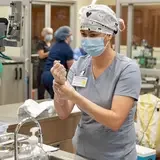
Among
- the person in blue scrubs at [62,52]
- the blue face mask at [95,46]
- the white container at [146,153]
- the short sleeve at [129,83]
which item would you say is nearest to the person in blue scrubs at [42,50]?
the person in blue scrubs at [62,52]

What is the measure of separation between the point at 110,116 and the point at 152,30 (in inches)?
189

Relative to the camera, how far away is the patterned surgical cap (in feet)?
5.88

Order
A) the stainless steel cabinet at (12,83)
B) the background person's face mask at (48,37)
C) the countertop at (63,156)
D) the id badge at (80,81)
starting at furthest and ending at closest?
the background person's face mask at (48,37) < the stainless steel cabinet at (12,83) < the id badge at (80,81) < the countertop at (63,156)

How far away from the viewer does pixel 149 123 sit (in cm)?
314

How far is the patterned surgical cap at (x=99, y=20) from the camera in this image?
1791 mm

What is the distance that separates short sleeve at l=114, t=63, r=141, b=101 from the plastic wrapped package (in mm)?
1426

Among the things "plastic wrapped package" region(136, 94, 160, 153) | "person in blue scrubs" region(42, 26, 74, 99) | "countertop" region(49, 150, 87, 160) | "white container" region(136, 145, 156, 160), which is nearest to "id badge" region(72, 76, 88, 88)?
"countertop" region(49, 150, 87, 160)

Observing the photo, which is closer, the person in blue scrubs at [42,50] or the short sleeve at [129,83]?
the short sleeve at [129,83]

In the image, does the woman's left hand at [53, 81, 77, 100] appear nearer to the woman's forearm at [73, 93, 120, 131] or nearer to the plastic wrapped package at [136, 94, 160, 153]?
the woman's forearm at [73, 93, 120, 131]

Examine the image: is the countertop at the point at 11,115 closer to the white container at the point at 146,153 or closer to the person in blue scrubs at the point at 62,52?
the white container at the point at 146,153

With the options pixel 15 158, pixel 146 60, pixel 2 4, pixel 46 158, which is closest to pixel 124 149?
pixel 46 158

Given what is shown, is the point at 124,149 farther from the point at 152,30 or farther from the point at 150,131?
the point at 152,30

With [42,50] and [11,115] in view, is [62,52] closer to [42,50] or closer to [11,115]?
[42,50]

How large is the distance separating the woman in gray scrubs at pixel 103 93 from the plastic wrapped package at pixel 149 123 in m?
1.34
